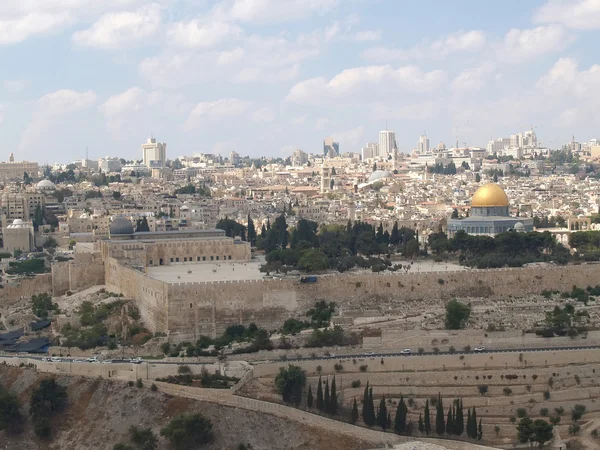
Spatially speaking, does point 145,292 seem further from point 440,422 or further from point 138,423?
point 440,422

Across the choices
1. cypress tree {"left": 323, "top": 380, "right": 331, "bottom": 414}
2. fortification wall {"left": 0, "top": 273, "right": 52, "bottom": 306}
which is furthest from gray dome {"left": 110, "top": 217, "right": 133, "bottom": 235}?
cypress tree {"left": 323, "top": 380, "right": 331, "bottom": 414}

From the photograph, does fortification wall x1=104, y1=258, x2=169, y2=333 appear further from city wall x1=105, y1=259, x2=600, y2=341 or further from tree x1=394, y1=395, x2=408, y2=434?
tree x1=394, y1=395, x2=408, y2=434

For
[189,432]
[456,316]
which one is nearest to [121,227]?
[456,316]

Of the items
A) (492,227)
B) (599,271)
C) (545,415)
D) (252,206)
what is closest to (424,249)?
(492,227)

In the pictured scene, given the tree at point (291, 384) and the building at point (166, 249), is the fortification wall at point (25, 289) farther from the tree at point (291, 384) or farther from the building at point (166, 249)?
the tree at point (291, 384)

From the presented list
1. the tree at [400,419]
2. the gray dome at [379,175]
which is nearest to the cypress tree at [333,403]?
the tree at [400,419]

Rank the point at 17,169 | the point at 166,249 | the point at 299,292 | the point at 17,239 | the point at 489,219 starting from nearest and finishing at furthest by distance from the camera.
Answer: the point at 299,292
the point at 166,249
the point at 489,219
the point at 17,239
the point at 17,169

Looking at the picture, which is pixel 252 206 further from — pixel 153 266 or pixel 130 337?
pixel 130 337
